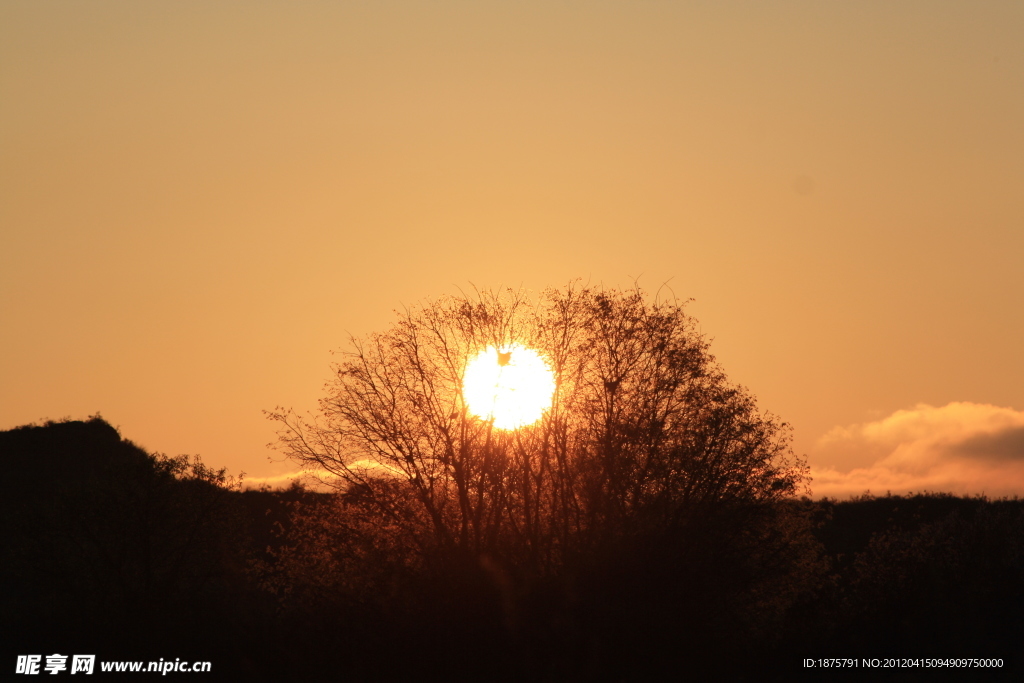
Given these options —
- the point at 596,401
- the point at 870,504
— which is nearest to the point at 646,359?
the point at 596,401

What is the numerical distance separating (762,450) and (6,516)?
45.6 m

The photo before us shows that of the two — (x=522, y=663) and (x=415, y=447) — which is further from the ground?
(x=415, y=447)

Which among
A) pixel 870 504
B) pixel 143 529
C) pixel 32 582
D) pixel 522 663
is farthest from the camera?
pixel 870 504

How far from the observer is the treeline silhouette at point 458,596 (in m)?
37.8

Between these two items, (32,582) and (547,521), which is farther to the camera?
(32,582)

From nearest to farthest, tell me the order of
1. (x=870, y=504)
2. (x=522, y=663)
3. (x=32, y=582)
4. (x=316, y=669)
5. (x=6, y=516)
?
(x=522, y=663) < (x=316, y=669) < (x=32, y=582) < (x=6, y=516) < (x=870, y=504)

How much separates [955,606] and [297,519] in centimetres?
3143

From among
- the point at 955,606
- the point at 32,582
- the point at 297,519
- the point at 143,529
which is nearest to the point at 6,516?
the point at 32,582

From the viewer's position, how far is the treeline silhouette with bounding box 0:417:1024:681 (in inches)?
1486

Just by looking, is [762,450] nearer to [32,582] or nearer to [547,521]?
[547,521]

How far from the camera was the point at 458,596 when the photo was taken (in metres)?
38.9

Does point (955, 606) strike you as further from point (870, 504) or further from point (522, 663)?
point (870, 504)

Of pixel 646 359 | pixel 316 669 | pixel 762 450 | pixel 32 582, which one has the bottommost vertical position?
pixel 316 669

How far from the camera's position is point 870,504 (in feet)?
274
